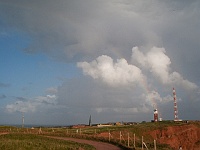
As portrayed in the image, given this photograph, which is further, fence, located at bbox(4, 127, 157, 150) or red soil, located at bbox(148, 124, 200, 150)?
red soil, located at bbox(148, 124, 200, 150)

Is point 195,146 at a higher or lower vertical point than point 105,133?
lower

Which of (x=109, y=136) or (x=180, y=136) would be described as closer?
(x=109, y=136)

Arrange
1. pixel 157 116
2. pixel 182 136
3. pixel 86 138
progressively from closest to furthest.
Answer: pixel 86 138 < pixel 182 136 < pixel 157 116

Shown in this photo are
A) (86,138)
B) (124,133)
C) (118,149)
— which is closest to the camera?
(118,149)

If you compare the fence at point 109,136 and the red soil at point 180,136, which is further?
the red soil at point 180,136

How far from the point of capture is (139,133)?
95.9 metres

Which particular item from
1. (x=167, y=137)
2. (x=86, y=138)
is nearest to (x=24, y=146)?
(x=86, y=138)

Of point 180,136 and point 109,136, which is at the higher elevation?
point 109,136

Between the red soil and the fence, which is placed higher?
the fence

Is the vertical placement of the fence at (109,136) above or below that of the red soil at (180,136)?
above

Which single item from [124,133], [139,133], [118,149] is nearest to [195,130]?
[139,133]

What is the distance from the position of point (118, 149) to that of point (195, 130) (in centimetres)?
9021

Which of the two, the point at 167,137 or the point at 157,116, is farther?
the point at 157,116

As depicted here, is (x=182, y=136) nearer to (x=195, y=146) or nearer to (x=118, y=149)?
(x=195, y=146)
